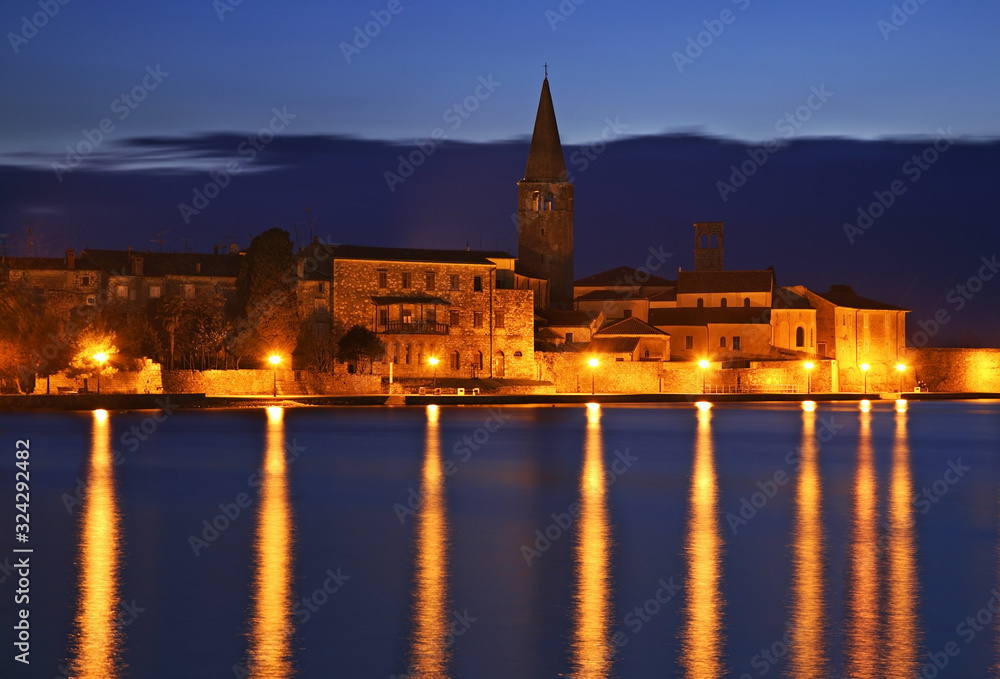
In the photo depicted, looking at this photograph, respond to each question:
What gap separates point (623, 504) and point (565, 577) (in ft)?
23.4

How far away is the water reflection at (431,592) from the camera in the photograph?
31.3 ft

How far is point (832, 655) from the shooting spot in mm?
9695

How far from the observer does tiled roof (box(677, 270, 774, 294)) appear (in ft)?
194

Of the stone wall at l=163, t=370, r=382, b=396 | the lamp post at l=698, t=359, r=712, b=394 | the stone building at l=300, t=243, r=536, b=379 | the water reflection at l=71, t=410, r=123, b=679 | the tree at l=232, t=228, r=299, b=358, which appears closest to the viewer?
the water reflection at l=71, t=410, r=123, b=679

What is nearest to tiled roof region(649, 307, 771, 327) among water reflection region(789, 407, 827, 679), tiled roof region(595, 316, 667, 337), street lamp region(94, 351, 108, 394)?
tiled roof region(595, 316, 667, 337)

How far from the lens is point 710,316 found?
57.4 metres

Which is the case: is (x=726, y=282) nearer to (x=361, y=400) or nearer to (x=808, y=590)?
(x=361, y=400)

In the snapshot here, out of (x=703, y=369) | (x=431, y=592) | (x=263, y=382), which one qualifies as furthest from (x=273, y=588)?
(x=703, y=369)

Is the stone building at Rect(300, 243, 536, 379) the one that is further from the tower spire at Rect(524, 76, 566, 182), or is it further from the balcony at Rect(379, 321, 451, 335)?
the tower spire at Rect(524, 76, 566, 182)

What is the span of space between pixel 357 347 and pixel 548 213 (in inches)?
612

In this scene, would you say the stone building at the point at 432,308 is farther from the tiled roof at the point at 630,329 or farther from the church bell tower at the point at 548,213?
the church bell tower at the point at 548,213

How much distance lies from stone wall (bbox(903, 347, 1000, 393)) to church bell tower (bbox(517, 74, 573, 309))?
17.1 meters

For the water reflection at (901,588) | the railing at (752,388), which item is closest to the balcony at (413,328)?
the railing at (752,388)

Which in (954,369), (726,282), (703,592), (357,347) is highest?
(726,282)
